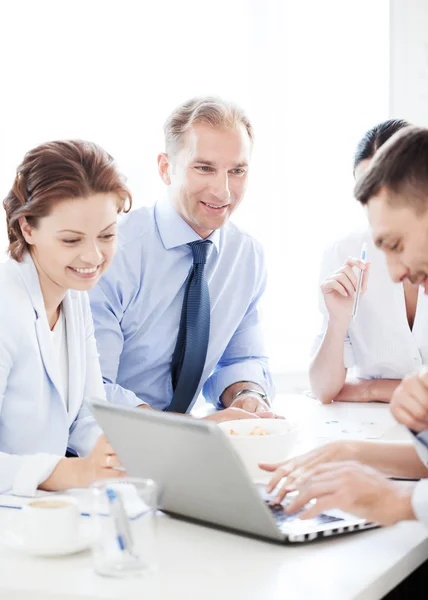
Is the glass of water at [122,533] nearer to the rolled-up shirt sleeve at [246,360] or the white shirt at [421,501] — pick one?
the white shirt at [421,501]

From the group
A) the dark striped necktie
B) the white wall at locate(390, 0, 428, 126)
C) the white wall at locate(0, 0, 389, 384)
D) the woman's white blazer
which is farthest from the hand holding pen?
the white wall at locate(390, 0, 428, 126)

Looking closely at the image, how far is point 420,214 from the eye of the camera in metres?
1.50

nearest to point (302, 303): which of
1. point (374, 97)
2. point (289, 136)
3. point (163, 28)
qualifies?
point (289, 136)

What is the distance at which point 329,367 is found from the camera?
9.14 feet

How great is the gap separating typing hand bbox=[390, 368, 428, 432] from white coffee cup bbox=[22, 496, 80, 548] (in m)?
0.60

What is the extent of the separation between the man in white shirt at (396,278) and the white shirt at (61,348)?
0.73 meters

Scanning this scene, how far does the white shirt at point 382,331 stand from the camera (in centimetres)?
283

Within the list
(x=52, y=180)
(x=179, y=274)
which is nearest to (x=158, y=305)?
(x=179, y=274)

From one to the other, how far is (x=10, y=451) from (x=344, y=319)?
1.24 meters

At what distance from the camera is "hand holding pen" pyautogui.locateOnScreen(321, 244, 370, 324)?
2.72m

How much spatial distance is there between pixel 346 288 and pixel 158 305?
59 centimetres

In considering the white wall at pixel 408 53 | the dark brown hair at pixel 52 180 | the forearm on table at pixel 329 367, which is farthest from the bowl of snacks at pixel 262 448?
the white wall at pixel 408 53

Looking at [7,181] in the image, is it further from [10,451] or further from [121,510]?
[121,510]

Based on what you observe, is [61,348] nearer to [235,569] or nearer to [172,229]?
[172,229]
